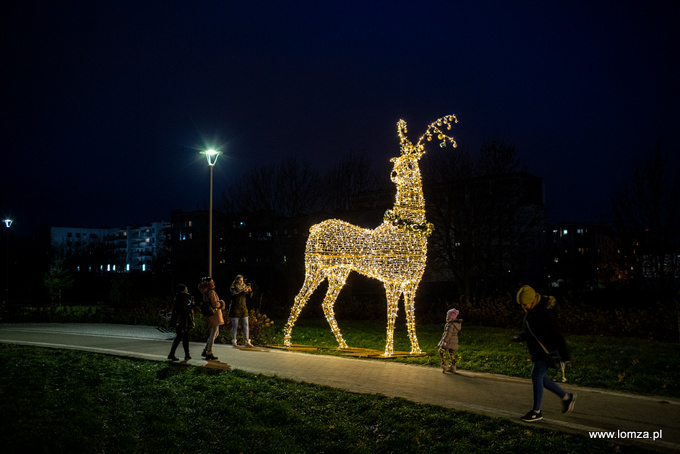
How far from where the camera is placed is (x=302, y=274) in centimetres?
3152

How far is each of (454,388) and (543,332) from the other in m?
2.41

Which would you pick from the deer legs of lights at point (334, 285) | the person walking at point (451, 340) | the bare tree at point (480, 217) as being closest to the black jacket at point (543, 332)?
the person walking at point (451, 340)

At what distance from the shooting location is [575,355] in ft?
39.3

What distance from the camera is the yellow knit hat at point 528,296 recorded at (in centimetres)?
700

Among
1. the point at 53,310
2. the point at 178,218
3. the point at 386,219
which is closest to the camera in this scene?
the point at 386,219

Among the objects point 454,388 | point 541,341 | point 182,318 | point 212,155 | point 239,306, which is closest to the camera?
point 541,341

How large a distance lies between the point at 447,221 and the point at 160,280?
2419cm

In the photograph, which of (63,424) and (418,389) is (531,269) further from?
(63,424)

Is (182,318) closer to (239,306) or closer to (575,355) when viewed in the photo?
(239,306)

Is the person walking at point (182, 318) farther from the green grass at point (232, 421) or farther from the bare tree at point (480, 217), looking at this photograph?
the bare tree at point (480, 217)

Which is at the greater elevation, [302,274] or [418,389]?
[302,274]

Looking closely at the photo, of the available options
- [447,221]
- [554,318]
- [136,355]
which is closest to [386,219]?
[554,318]

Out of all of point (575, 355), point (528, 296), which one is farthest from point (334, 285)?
point (528, 296)

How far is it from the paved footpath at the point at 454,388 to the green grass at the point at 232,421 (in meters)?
0.56
